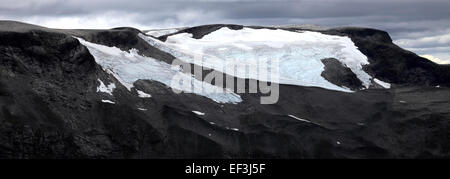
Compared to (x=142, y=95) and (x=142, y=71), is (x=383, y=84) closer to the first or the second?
(x=142, y=71)

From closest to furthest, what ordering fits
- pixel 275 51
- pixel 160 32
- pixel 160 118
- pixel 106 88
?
pixel 160 118, pixel 106 88, pixel 275 51, pixel 160 32

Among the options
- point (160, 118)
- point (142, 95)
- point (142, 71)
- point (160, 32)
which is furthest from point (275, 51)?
point (160, 118)

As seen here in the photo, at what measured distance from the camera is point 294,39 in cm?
11888

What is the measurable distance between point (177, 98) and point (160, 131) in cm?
775

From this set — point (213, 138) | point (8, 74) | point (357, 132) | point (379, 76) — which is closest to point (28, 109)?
point (8, 74)

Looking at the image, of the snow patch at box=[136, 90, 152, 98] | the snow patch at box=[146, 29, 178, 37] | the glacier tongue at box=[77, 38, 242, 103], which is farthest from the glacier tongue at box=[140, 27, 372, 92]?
the snow patch at box=[136, 90, 152, 98]

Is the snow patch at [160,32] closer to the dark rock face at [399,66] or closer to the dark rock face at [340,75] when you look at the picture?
the dark rock face at [340,75]

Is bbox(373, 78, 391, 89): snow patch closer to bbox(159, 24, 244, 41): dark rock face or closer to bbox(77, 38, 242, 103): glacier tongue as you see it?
bbox(159, 24, 244, 41): dark rock face

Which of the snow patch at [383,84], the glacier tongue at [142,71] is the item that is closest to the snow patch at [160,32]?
the glacier tongue at [142,71]

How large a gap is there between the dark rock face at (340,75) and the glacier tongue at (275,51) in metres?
0.97

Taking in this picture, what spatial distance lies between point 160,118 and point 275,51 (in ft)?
108

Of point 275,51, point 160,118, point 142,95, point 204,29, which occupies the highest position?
point 204,29

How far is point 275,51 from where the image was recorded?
4454 inches
